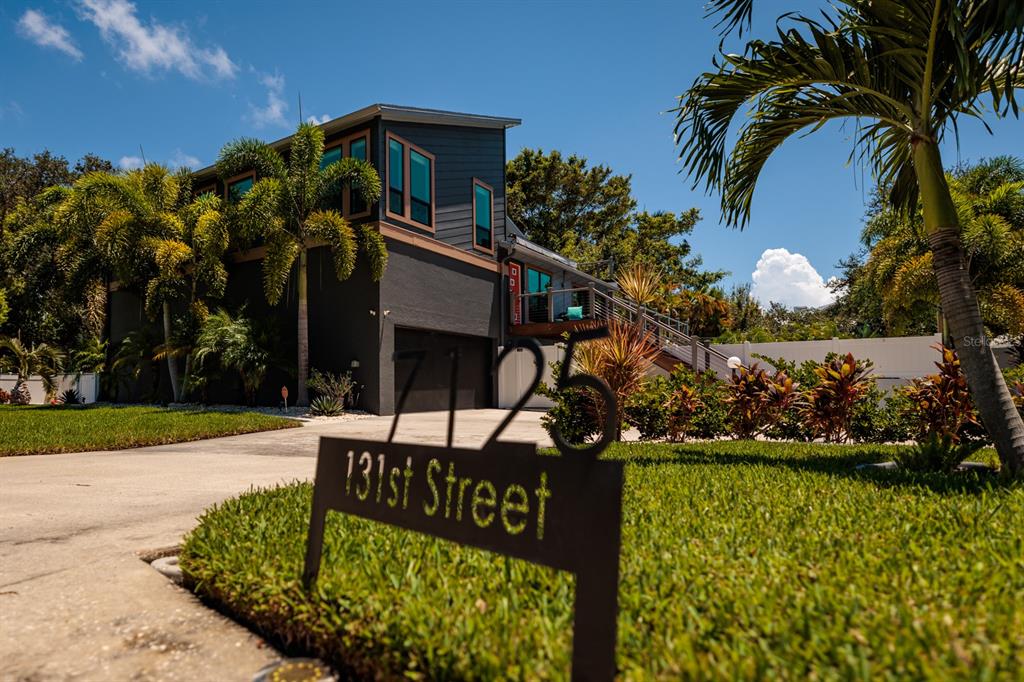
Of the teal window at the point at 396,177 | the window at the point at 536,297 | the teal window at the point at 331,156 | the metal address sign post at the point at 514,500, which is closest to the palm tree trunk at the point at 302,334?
the teal window at the point at 396,177

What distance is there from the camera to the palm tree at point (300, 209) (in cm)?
1516

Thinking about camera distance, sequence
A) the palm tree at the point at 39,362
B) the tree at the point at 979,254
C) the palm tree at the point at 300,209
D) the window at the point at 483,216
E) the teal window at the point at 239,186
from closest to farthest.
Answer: the palm tree at the point at 300,209 < the tree at the point at 979,254 < the teal window at the point at 239,186 < the window at the point at 483,216 < the palm tree at the point at 39,362

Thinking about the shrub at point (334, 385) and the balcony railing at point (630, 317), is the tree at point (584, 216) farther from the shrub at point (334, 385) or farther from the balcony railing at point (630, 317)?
the shrub at point (334, 385)

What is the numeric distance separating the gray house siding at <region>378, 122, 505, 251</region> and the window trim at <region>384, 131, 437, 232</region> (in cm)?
20

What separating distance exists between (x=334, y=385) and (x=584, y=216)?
72.3 feet

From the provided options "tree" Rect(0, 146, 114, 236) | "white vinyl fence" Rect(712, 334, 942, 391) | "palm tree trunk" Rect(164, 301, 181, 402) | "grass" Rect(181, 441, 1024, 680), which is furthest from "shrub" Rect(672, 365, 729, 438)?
"tree" Rect(0, 146, 114, 236)

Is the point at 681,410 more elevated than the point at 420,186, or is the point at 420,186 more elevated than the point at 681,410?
the point at 420,186

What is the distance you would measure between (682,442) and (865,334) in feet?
68.4

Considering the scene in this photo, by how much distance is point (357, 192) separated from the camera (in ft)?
56.5

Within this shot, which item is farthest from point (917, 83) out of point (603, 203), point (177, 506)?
point (603, 203)

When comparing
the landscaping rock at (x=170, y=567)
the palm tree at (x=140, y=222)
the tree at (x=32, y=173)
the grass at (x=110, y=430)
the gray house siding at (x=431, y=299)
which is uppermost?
the tree at (x=32, y=173)

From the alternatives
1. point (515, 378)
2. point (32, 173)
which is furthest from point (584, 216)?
point (32, 173)

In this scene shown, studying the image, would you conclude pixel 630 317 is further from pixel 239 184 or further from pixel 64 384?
pixel 64 384

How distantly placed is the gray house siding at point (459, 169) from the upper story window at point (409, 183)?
320mm
